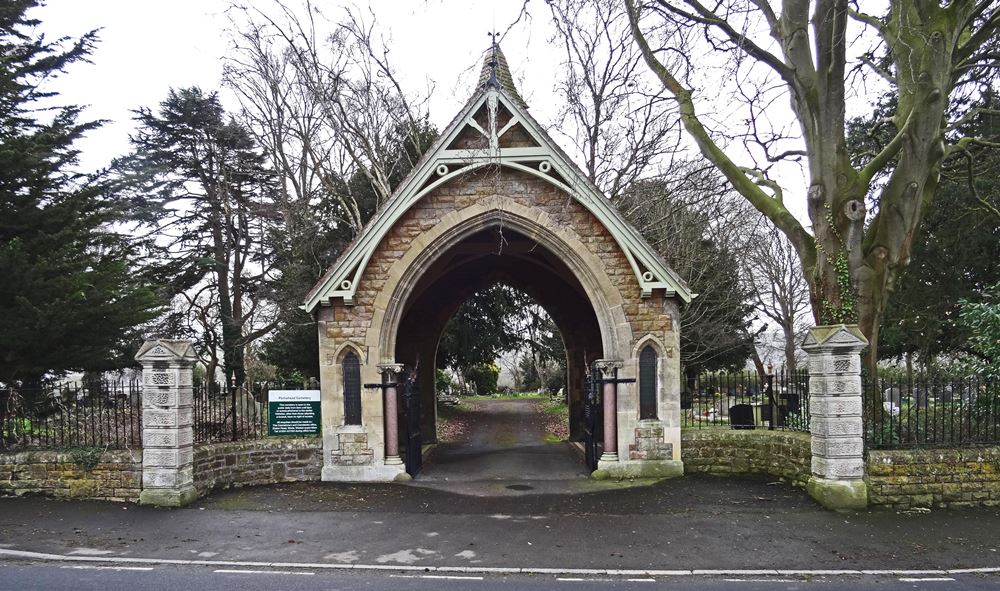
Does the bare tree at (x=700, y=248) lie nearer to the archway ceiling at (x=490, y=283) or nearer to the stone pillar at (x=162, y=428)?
the archway ceiling at (x=490, y=283)

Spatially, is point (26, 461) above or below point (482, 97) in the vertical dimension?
below

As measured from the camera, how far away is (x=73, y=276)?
1298 centimetres

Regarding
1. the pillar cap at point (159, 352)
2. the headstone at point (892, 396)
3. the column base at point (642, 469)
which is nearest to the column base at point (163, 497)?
the pillar cap at point (159, 352)

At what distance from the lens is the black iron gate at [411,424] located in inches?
467

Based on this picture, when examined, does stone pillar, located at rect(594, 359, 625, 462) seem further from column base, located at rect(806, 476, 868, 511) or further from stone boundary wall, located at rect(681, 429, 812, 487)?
column base, located at rect(806, 476, 868, 511)

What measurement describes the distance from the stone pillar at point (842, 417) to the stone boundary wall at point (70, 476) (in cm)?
978

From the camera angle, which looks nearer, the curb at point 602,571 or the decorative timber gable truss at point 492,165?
the curb at point 602,571

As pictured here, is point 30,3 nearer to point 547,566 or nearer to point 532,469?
point 532,469

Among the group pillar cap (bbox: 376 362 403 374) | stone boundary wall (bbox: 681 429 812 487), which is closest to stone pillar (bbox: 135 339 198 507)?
pillar cap (bbox: 376 362 403 374)

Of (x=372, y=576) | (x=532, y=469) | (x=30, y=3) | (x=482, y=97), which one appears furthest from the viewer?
(x=30, y=3)

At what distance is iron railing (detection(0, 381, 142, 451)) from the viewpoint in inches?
408

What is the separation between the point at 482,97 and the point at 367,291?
392cm

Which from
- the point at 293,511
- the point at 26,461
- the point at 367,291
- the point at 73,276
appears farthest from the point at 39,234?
the point at 293,511

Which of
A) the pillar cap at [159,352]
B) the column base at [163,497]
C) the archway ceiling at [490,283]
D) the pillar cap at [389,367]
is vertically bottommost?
the column base at [163,497]
